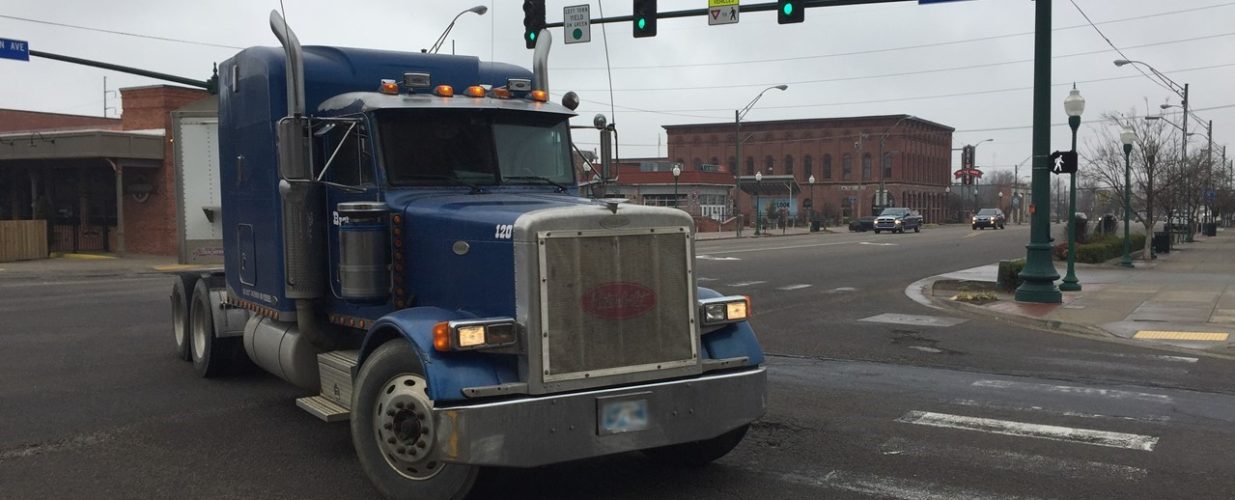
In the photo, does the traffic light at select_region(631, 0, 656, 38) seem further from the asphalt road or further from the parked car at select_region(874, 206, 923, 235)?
the parked car at select_region(874, 206, 923, 235)

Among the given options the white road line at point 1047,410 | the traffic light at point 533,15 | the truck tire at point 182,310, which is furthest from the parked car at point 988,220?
the truck tire at point 182,310

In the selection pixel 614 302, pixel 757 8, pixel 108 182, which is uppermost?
pixel 757 8

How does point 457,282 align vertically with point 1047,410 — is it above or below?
above

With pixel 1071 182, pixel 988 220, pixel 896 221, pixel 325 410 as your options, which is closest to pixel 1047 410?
pixel 325 410

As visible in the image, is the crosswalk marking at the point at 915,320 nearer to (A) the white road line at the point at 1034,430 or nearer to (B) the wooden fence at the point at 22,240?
(A) the white road line at the point at 1034,430

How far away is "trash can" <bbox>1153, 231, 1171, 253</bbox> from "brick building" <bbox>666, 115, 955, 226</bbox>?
53.8m

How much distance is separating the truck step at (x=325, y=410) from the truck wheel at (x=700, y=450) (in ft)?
6.73

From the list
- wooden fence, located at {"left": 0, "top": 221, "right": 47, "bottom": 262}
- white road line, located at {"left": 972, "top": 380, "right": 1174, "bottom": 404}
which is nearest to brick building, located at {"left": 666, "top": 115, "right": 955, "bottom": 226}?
wooden fence, located at {"left": 0, "top": 221, "right": 47, "bottom": 262}

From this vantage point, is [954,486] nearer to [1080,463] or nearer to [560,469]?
[1080,463]

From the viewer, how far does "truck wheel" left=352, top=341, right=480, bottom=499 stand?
17.9 ft

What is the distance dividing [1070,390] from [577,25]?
15508mm

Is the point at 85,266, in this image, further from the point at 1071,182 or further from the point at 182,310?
the point at 1071,182

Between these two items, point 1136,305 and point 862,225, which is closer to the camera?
point 1136,305

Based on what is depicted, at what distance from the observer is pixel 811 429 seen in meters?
7.73
